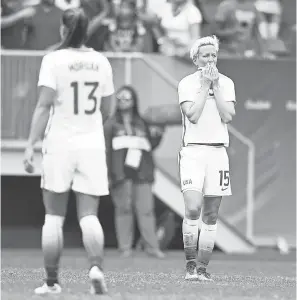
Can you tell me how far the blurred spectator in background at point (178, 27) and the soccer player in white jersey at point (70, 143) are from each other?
25.4ft

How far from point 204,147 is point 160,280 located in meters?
1.24

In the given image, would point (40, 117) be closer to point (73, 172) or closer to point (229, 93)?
point (73, 172)

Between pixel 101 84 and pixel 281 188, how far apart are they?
29.3 feet

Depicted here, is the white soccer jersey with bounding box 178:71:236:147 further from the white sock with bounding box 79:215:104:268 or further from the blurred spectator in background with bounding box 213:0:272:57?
the blurred spectator in background with bounding box 213:0:272:57

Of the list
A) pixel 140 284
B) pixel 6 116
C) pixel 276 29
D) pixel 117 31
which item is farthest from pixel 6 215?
pixel 140 284

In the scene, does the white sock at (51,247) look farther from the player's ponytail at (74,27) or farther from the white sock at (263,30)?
the white sock at (263,30)

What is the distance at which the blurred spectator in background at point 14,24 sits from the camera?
16.5m

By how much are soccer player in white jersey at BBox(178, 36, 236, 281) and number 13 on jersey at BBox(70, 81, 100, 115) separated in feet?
4.60

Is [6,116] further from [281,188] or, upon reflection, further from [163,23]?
[281,188]

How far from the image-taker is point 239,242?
17.0 m

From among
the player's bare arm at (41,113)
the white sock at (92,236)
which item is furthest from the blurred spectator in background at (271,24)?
the white sock at (92,236)

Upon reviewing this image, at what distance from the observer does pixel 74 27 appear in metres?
8.72

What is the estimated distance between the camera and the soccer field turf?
8.46 m

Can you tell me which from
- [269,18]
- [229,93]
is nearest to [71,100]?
[229,93]
